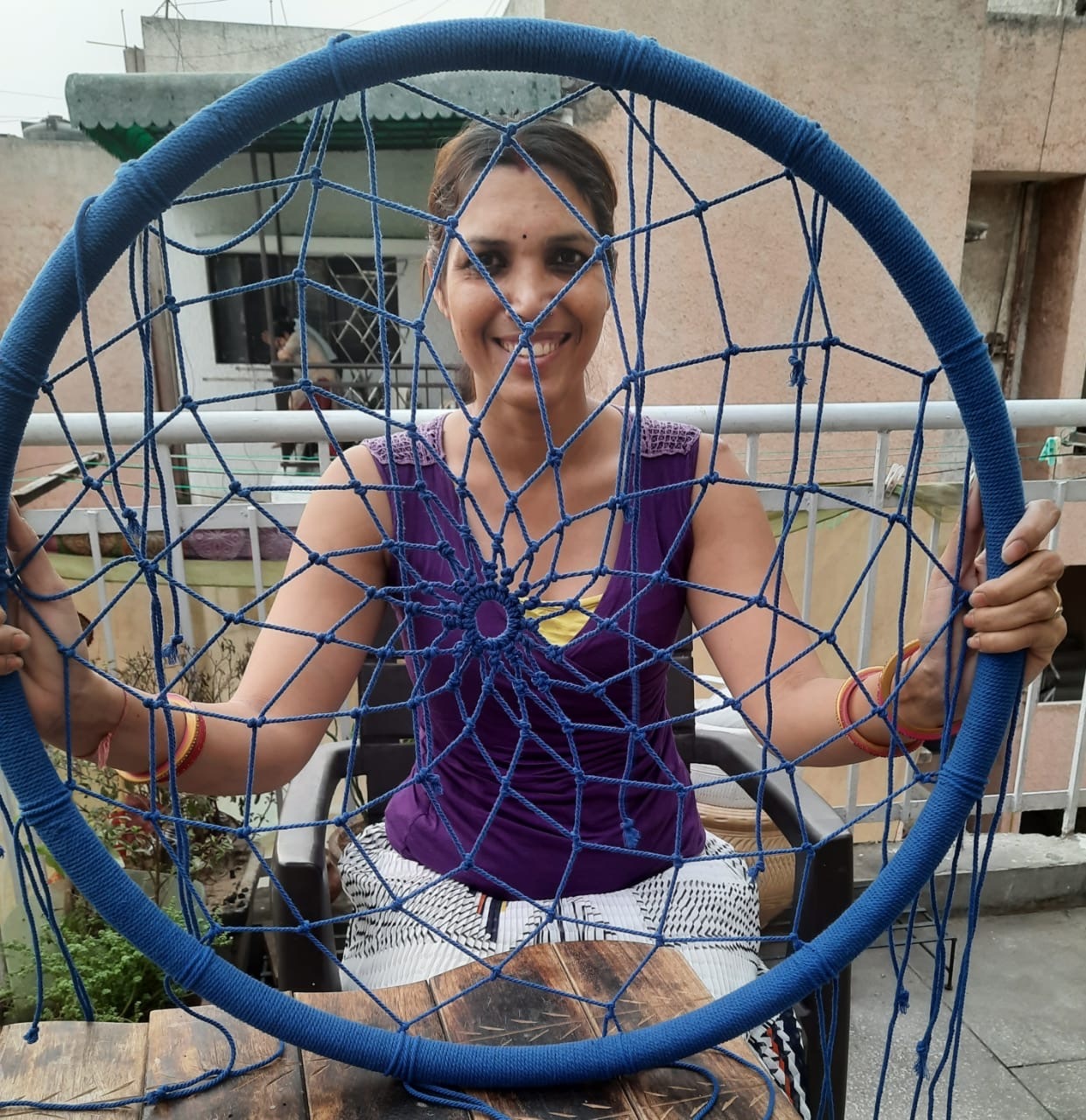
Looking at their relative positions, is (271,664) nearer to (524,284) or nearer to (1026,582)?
(524,284)

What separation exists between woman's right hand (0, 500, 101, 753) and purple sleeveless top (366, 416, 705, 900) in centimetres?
39

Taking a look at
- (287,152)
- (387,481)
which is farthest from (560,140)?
(287,152)

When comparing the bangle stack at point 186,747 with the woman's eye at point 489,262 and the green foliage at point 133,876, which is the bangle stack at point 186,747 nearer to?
the green foliage at point 133,876

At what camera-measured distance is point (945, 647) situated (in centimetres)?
91

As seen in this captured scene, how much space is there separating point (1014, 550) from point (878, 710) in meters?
0.23

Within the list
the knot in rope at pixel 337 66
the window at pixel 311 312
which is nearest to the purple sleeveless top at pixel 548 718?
the knot in rope at pixel 337 66

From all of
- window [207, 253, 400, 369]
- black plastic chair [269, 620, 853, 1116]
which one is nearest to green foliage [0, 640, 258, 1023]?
black plastic chair [269, 620, 853, 1116]

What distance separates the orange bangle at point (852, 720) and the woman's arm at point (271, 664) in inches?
22.4

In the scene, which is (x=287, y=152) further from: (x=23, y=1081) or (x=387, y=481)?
(x=23, y=1081)

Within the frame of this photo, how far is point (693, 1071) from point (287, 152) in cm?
485

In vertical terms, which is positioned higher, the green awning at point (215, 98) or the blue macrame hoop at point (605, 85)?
the green awning at point (215, 98)

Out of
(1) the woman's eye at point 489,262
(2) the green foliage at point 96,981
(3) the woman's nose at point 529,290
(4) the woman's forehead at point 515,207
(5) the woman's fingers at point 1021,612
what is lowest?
(2) the green foliage at point 96,981

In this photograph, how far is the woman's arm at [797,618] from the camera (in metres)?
0.85

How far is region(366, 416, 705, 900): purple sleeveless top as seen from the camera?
1.13 meters
